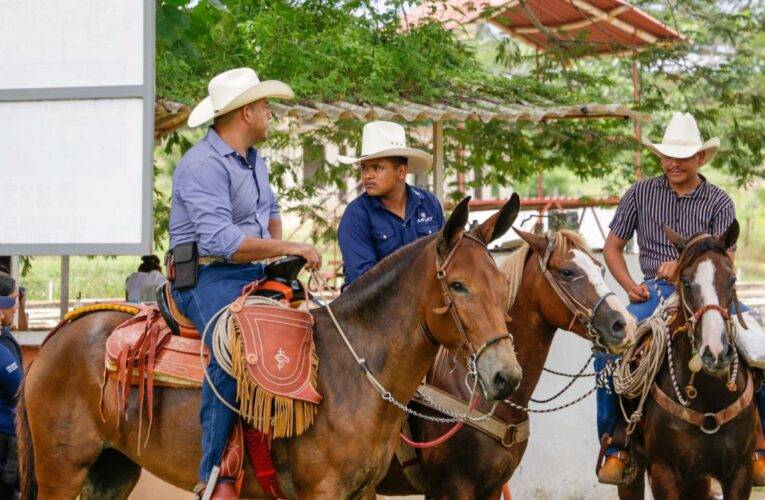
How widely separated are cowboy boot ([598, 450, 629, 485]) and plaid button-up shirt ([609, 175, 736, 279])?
1199 millimetres

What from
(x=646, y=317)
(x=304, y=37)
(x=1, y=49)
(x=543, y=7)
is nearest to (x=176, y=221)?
(x=1, y=49)

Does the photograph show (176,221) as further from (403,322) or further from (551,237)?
(551,237)

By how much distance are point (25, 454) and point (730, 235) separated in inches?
163

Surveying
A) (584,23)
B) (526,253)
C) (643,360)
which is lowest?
(643,360)

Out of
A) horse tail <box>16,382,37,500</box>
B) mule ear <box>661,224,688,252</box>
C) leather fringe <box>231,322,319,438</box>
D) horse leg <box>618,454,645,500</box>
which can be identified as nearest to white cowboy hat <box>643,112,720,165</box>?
mule ear <box>661,224,688,252</box>

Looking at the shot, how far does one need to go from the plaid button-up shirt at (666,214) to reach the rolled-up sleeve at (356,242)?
2.07 metres

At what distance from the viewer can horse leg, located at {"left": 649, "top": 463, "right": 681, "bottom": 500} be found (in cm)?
652

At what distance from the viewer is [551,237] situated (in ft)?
20.6

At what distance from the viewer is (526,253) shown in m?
6.37

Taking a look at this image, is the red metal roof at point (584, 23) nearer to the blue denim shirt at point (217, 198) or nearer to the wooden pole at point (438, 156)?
the wooden pole at point (438, 156)

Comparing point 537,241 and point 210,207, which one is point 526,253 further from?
point 210,207

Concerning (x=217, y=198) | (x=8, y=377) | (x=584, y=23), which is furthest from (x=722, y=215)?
(x=584, y=23)

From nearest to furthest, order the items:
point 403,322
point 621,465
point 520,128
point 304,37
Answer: point 403,322, point 621,465, point 304,37, point 520,128

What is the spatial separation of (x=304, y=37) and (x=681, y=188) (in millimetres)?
4708
